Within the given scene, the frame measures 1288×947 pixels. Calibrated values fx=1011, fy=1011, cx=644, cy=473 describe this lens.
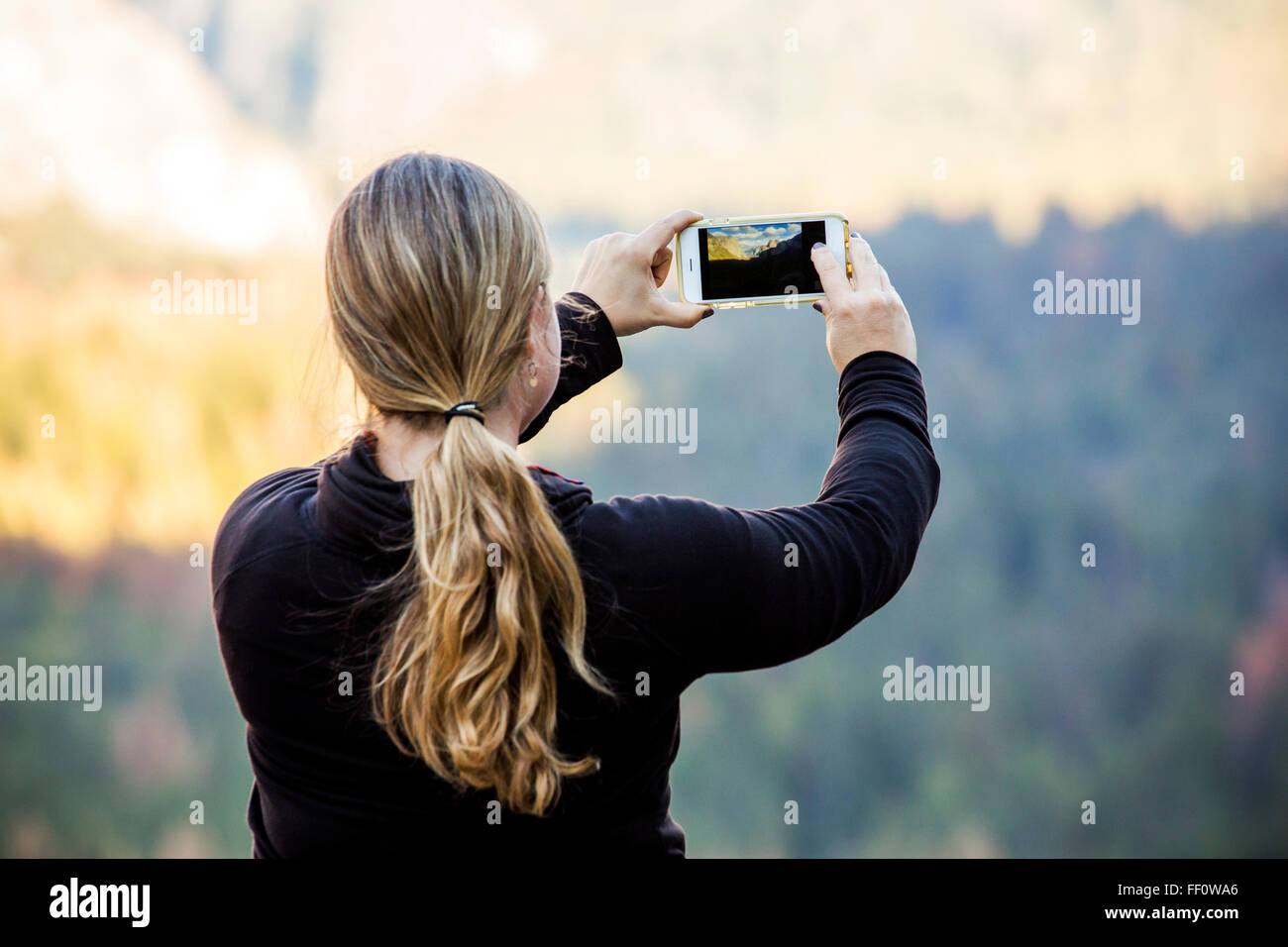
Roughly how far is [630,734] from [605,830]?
0.07 m

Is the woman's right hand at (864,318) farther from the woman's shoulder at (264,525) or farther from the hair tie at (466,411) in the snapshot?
the woman's shoulder at (264,525)

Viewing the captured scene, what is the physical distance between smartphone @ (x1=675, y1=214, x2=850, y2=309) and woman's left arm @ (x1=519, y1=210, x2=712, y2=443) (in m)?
0.02

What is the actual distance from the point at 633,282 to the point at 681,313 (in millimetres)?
→ 52

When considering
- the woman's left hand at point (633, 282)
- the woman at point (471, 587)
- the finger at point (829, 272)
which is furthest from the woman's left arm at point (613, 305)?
the woman at point (471, 587)

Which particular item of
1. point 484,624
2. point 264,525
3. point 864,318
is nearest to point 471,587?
point 484,624

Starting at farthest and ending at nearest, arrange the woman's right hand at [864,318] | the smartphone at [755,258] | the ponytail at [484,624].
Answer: the smartphone at [755,258] → the woman's right hand at [864,318] → the ponytail at [484,624]

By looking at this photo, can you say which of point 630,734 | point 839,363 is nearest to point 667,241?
point 839,363

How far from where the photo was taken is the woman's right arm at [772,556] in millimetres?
617

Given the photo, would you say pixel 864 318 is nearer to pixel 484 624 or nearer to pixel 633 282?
pixel 633 282

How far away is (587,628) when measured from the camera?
627 millimetres

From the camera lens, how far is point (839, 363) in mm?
814

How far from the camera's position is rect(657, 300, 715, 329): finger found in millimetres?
926

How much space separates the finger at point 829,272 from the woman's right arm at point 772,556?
0.14 metres

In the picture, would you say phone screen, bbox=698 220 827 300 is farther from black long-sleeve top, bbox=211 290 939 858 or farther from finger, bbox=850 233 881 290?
black long-sleeve top, bbox=211 290 939 858
